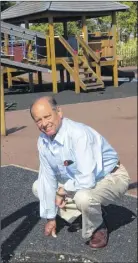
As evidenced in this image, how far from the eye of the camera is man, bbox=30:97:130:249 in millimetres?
1434

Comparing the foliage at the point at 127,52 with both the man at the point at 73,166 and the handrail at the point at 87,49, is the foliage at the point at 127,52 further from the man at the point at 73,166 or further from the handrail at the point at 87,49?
the man at the point at 73,166

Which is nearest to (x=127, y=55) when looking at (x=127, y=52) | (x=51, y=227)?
(x=127, y=52)

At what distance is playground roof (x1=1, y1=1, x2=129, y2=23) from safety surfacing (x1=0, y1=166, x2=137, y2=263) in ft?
3.03

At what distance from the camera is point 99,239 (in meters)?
2.38

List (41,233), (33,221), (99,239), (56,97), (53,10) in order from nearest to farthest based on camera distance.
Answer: (53,10)
(56,97)
(99,239)
(41,233)
(33,221)

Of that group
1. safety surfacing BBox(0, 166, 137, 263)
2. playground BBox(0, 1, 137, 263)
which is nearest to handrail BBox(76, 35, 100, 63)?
playground BBox(0, 1, 137, 263)

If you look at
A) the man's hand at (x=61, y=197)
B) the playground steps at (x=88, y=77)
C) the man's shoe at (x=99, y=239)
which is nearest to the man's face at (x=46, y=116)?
the playground steps at (x=88, y=77)

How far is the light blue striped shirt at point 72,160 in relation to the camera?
1563 mm

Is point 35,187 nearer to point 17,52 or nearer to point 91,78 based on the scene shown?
point 91,78

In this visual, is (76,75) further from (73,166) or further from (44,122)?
(73,166)

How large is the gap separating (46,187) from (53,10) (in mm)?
712

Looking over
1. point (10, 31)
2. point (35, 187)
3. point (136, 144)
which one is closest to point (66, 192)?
point (35, 187)

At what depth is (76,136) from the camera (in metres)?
1.65

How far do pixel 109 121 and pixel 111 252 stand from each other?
79cm
